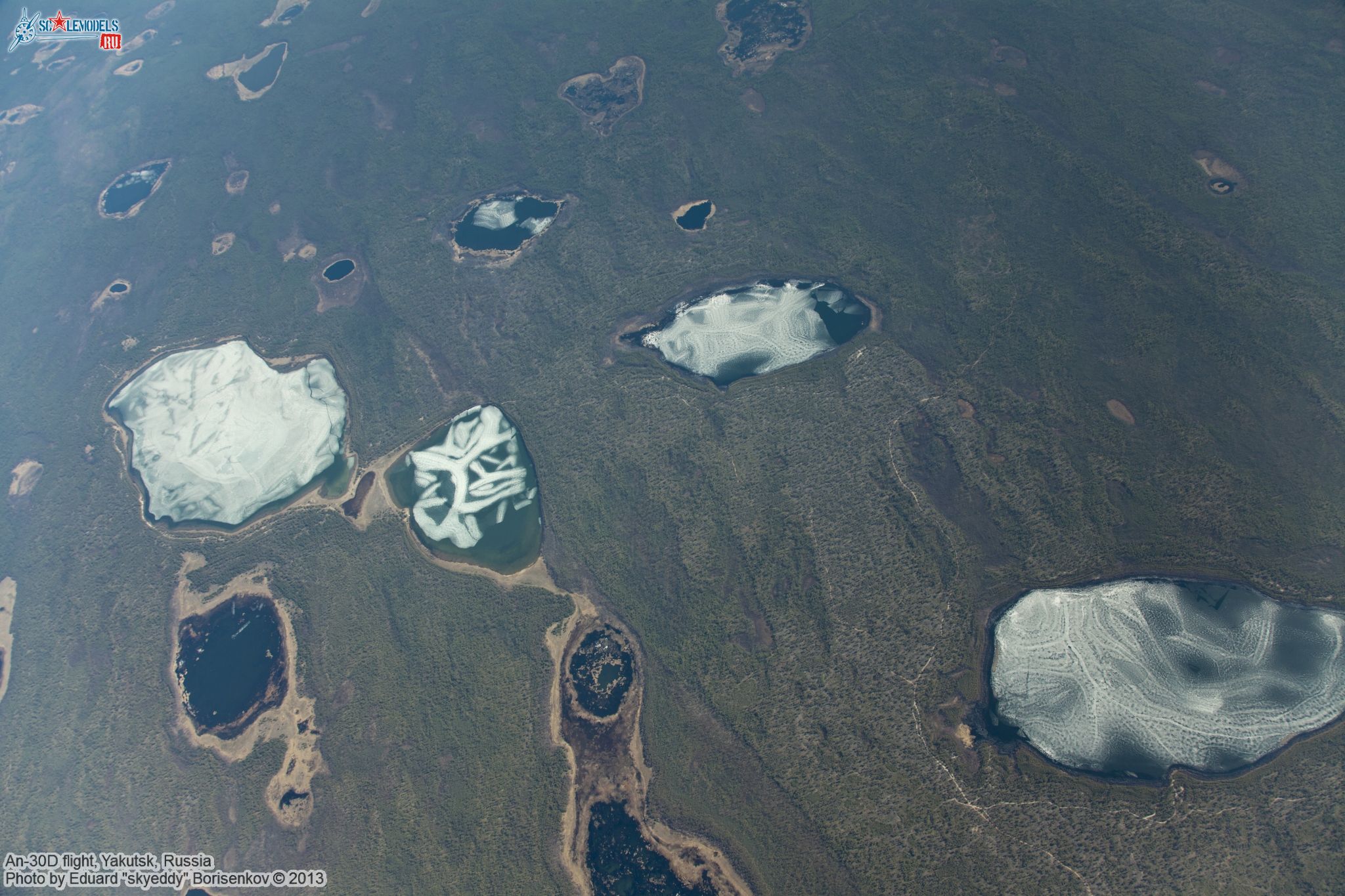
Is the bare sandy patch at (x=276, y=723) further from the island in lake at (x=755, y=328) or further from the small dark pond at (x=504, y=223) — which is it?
the island in lake at (x=755, y=328)

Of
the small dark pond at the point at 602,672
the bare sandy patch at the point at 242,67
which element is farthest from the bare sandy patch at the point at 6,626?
the bare sandy patch at the point at 242,67

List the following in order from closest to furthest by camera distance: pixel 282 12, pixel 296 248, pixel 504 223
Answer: pixel 504 223
pixel 296 248
pixel 282 12

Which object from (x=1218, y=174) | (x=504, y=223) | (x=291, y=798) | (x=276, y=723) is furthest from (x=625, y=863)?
(x=1218, y=174)

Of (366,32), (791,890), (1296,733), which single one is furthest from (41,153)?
(1296,733)

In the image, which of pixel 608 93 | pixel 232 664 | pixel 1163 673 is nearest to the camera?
pixel 1163 673

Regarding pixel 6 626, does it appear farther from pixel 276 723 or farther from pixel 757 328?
pixel 757 328

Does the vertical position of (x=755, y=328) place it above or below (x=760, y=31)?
below

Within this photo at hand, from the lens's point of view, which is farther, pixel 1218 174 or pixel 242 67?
pixel 242 67
